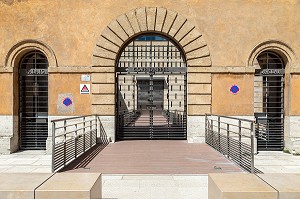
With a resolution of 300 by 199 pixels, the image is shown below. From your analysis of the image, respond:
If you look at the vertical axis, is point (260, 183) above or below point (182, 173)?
above

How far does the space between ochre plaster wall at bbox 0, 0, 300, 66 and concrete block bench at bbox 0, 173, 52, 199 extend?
7683 millimetres

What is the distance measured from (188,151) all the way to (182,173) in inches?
94.4

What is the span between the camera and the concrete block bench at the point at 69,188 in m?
2.92

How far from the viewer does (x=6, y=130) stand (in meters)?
10.7

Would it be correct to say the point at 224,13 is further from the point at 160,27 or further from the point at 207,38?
the point at 160,27

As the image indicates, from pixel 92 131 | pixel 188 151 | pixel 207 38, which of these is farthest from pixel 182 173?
Result: pixel 207 38

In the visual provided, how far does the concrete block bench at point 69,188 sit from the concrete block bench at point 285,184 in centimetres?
211

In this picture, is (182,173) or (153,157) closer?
(182,173)

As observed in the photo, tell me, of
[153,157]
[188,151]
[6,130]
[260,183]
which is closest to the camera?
[260,183]

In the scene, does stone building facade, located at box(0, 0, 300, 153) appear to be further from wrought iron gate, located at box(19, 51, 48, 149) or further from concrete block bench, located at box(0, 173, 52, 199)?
concrete block bench, located at box(0, 173, 52, 199)

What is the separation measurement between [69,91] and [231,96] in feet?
21.1

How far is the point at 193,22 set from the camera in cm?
1066

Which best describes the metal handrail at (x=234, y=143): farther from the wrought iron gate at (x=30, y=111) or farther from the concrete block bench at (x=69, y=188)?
the wrought iron gate at (x=30, y=111)

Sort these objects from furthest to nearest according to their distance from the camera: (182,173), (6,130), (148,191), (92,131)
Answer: (6,130) < (92,131) < (182,173) < (148,191)
